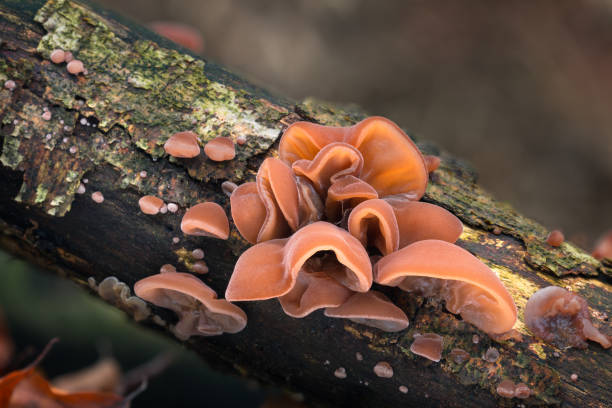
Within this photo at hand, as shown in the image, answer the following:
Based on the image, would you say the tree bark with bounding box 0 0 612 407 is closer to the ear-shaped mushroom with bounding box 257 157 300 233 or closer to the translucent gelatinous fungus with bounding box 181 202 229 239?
the translucent gelatinous fungus with bounding box 181 202 229 239

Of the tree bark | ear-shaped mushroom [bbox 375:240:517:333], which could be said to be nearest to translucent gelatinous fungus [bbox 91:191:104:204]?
the tree bark

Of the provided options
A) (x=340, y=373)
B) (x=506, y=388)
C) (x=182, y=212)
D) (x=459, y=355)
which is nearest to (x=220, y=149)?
(x=182, y=212)

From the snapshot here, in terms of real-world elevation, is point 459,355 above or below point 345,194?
below

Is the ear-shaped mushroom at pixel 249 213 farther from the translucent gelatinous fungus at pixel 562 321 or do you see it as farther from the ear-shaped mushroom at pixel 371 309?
the translucent gelatinous fungus at pixel 562 321

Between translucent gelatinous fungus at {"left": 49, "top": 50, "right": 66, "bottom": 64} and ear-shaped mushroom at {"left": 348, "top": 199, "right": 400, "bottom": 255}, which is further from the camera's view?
translucent gelatinous fungus at {"left": 49, "top": 50, "right": 66, "bottom": 64}

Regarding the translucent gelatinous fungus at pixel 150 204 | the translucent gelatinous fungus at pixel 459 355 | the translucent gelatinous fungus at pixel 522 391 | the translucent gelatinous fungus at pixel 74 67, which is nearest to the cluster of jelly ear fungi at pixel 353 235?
the translucent gelatinous fungus at pixel 459 355

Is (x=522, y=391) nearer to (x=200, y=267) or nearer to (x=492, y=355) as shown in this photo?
(x=492, y=355)
